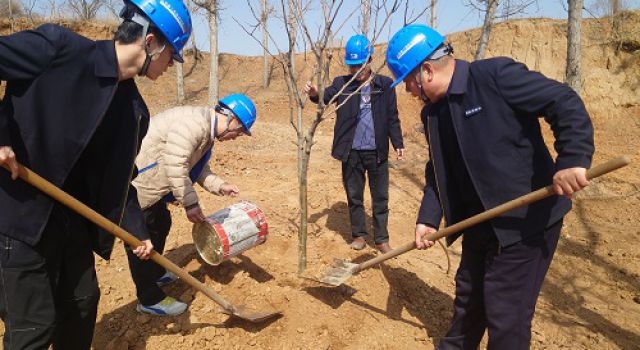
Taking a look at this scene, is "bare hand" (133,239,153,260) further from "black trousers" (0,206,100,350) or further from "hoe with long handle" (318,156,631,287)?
"hoe with long handle" (318,156,631,287)

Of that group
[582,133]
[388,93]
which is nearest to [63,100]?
[582,133]

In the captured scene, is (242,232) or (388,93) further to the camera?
(388,93)

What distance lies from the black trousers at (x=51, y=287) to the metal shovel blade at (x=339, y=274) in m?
1.65

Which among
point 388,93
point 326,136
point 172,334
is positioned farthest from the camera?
point 326,136

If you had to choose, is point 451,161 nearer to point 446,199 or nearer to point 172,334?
point 446,199

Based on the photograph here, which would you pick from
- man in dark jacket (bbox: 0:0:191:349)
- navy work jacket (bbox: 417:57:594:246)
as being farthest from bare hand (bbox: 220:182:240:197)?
navy work jacket (bbox: 417:57:594:246)

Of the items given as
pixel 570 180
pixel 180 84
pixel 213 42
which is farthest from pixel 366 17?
pixel 180 84

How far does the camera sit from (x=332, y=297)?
12.1ft

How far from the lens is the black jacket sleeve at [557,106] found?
207 centimetres

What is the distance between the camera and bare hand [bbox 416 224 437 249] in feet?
9.62

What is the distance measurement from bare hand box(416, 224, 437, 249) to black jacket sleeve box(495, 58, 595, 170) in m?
1.02

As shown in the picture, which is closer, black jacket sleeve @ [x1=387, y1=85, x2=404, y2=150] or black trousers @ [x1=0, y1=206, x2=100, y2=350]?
black trousers @ [x1=0, y1=206, x2=100, y2=350]

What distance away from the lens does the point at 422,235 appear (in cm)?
298

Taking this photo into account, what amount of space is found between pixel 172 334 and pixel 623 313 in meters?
3.87
